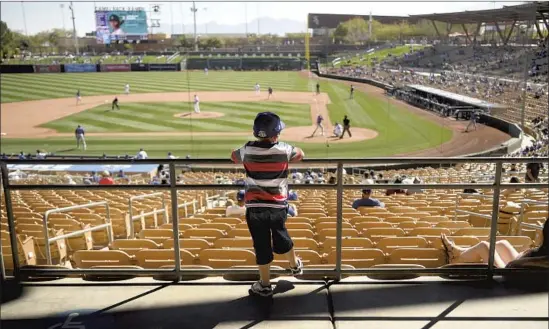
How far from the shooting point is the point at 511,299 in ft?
11.5

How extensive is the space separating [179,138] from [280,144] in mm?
25601

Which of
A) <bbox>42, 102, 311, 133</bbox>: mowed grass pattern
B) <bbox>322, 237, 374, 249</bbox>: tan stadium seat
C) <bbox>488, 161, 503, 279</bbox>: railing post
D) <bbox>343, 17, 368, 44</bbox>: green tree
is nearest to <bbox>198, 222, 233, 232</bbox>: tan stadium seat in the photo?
<bbox>322, 237, 374, 249</bbox>: tan stadium seat

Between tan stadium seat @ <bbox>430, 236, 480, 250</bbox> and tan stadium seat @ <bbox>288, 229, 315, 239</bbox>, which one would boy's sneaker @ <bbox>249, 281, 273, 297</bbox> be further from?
tan stadium seat @ <bbox>430, 236, 480, 250</bbox>

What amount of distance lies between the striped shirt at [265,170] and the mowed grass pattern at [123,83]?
39.5 metres

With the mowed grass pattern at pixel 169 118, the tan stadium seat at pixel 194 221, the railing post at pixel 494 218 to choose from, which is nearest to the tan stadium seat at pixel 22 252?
the tan stadium seat at pixel 194 221

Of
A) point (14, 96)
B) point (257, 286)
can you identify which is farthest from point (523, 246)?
point (14, 96)

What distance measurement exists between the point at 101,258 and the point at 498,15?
2458cm

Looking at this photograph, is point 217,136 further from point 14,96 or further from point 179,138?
point 14,96

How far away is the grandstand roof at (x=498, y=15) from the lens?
19469mm

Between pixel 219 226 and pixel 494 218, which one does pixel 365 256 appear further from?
pixel 219 226

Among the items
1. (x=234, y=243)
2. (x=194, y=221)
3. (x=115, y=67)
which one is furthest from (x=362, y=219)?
(x=115, y=67)

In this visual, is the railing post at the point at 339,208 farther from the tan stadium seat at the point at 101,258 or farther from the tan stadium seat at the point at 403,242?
the tan stadium seat at the point at 101,258

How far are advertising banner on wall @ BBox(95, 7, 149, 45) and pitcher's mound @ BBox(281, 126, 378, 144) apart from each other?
68.4 ft

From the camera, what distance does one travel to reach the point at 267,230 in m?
3.52
